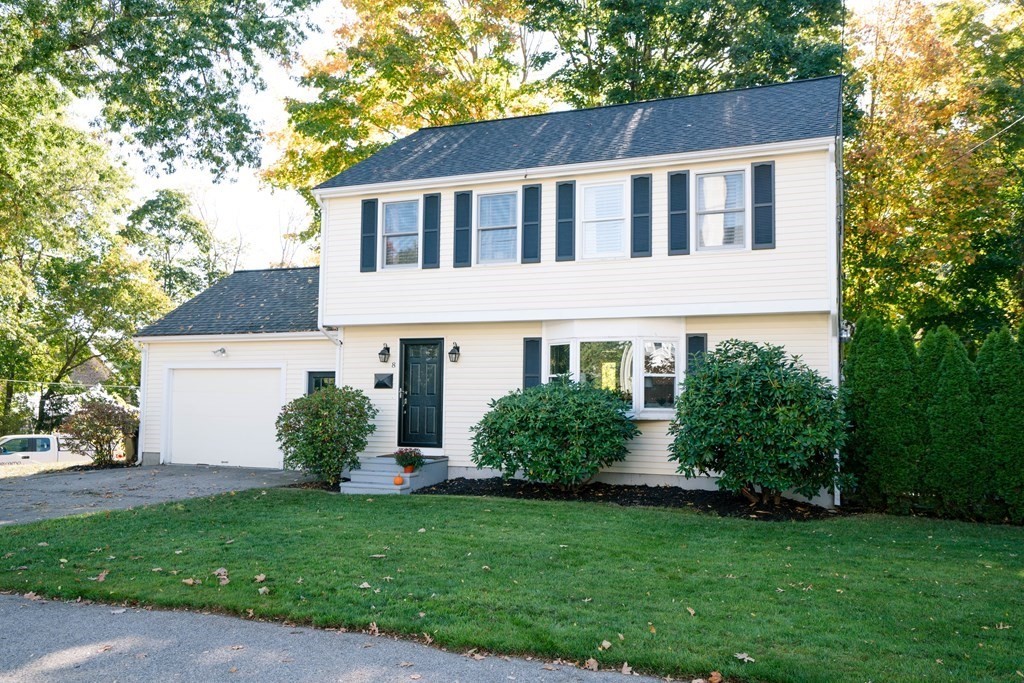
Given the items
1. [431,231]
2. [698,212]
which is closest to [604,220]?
[698,212]

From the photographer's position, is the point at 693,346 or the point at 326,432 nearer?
the point at 693,346

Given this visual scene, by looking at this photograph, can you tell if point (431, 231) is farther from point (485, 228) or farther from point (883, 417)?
point (883, 417)

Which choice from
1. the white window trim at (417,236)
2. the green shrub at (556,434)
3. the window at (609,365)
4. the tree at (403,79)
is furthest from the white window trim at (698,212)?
the tree at (403,79)

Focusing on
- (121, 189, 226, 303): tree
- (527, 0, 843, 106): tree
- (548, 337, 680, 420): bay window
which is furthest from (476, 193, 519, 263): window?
(121, 189, 226, 303): tree

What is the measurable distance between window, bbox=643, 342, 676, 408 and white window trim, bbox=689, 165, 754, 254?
1.55m

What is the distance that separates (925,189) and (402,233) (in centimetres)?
1319

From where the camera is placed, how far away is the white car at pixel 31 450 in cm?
2155

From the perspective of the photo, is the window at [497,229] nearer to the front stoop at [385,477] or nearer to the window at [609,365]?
the window at [609,365]

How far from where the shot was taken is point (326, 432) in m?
12.6

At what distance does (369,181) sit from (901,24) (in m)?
14.3

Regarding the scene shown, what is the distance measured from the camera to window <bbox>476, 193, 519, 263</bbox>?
12961mm

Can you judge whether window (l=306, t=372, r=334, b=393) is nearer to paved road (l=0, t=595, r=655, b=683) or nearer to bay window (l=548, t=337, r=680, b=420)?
bay window (l=548, t=337, r=680, b=420)

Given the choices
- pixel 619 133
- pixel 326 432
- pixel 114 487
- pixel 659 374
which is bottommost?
pixel 114 487

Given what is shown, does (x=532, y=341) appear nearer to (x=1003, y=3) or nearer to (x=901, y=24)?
(x=901, y=24)
